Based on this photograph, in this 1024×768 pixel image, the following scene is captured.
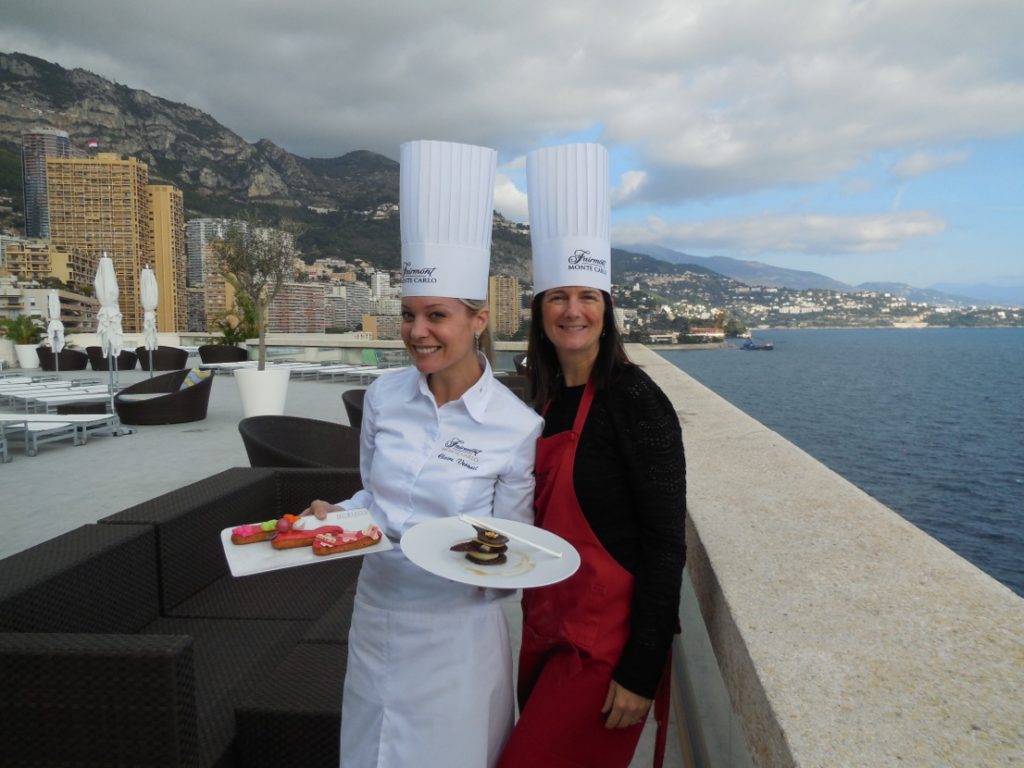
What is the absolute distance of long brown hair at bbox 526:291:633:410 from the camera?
1.45 metres

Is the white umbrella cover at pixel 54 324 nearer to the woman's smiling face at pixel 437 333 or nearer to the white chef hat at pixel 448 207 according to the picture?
the white chef hat at pixel 448 207

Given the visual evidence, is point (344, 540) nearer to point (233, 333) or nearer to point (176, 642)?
point (176, 642)

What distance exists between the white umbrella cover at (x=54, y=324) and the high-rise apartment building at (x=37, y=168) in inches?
2372

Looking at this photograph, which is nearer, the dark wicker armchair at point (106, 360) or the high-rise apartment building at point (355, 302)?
the dark wicker armchair at point (106, 360)

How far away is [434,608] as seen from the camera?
1324 millimetres

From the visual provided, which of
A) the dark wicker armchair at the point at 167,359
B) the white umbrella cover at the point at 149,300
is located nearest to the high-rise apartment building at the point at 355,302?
the dark wicker armchair at the point at 167,359

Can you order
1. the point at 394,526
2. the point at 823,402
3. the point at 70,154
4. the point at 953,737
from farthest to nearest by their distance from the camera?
the point at 70,154 < the point at 823,402 < the point at 394,526 < the point at 953,737

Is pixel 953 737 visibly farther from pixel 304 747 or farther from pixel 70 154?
pixel 70 154

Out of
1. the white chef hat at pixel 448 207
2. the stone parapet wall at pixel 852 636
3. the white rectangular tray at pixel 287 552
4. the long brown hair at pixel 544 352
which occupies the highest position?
the white chef hat at pixel 448 207

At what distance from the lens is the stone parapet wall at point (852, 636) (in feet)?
3.21

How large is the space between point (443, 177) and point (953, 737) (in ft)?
4.40

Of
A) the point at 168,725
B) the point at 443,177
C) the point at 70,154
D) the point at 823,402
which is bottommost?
the point at 823,402

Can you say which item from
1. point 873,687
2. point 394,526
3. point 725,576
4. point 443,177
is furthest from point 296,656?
point 873,687

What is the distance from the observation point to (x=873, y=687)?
111 cm
